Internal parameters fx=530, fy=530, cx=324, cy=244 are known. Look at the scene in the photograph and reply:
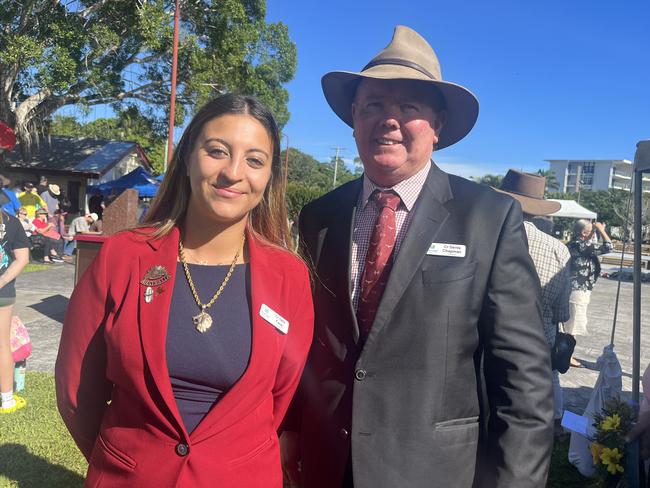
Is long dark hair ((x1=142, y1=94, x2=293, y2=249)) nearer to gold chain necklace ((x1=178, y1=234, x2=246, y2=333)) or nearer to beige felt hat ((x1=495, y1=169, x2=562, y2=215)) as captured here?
gold chain necklace ((x1=178, y1=234, x2=246, y2=333))

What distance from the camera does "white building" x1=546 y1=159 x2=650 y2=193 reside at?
369 ft

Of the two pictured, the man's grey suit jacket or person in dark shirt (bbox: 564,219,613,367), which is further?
person in dark shirt (bbox: 564,219,613,367)

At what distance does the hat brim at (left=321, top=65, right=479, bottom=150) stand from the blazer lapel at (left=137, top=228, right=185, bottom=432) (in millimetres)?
948

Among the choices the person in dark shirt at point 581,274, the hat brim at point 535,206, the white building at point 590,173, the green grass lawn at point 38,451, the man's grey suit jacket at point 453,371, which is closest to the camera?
the man's grey suit jacket at point 453,371

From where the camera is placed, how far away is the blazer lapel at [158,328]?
157 cm

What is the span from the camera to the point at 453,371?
171 centimetres

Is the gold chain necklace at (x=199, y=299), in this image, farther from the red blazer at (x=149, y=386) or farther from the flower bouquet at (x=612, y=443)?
the flower bouquet at (x=612, y=443)

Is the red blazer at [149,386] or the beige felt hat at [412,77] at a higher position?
the beige felt hat at [412,77]

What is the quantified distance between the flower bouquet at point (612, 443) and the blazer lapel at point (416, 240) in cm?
226

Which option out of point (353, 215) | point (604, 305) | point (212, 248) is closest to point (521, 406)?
point (353, 215)

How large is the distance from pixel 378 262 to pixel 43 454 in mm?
3305

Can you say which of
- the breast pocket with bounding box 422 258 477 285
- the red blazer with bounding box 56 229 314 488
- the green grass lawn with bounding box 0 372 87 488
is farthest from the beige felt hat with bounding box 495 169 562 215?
the green grass lawn with bounding box 0 372 87 488

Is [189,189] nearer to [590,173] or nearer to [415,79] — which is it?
[415,79]

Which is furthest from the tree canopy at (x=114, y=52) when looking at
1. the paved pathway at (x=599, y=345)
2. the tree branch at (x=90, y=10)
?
the paved pathway at (x=599, y=345)
